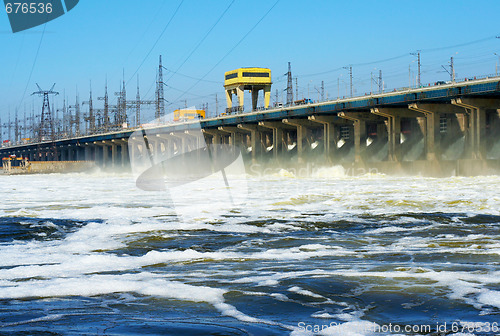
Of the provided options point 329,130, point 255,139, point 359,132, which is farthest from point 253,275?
point 255,139

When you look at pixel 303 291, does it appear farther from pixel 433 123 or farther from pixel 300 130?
pixel 300 130

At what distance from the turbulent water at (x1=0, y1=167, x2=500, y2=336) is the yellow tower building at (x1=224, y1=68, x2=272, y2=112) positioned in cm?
10466

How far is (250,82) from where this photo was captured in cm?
12444

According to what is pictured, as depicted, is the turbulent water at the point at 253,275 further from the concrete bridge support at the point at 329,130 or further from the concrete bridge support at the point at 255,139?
the concrete bridge support at the point at 255,139

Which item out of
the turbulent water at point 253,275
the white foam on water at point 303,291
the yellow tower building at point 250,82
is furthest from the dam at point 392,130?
the white foam on water at point 303,291

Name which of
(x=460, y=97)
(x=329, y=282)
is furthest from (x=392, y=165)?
(x=329, y=282)

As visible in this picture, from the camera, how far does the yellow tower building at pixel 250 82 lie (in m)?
124

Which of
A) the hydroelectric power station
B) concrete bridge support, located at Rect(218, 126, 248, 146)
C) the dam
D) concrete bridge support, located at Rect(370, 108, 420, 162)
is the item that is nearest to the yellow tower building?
the hydroelectric power station

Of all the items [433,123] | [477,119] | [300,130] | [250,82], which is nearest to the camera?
[477,119]

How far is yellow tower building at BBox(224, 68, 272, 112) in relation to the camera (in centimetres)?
12437

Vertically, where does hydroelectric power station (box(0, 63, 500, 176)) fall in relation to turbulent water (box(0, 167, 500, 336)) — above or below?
above

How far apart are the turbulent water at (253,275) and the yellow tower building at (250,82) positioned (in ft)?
343

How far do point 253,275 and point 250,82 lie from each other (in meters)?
115

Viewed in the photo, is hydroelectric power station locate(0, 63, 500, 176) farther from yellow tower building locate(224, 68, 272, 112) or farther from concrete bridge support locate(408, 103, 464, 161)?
yellow tower building locate(224, 68, 272, 112)
